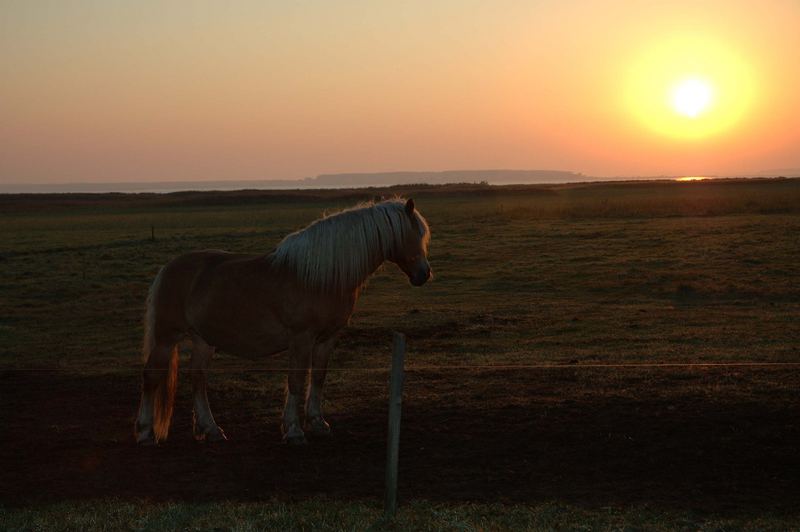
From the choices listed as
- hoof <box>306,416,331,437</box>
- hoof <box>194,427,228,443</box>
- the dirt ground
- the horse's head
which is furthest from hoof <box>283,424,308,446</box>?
the horse's head

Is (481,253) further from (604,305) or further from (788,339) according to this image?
(788,339)

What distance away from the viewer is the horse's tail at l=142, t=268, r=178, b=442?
8.55 meters

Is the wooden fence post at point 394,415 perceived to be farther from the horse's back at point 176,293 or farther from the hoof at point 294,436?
the horse's back at point 176,293

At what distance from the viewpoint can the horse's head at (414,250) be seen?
8562 mm

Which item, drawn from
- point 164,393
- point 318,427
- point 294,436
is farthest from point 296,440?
point 164,393

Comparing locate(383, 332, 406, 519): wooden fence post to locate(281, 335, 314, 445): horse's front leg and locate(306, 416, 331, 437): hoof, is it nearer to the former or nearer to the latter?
locate(281, 335, 314, 445): horse's front leg

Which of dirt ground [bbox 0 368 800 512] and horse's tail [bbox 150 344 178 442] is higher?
horse's tail [bbox 150 344 178 442]

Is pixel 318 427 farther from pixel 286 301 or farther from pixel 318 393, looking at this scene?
pixel 286 301

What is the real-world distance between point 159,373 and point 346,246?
2.29 m

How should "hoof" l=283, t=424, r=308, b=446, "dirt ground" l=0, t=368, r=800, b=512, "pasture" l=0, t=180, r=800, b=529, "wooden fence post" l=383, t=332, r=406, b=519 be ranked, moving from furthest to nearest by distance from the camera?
"hoof" l=283, t=424, r=308, b=446
"dirt ground" l=0, t=368, r=800, b=512
"pasture" l=0, t=180, r=800, b=529
"wooden fence post" l=383, t=332, r=406, b=519

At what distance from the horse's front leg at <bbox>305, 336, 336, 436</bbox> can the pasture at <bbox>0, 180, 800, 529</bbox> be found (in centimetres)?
18

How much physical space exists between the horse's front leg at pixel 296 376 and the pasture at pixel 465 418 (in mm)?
232

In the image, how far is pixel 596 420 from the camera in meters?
8.88

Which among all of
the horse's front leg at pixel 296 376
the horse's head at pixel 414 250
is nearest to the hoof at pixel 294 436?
the horse's front leg at pixel 296 376
